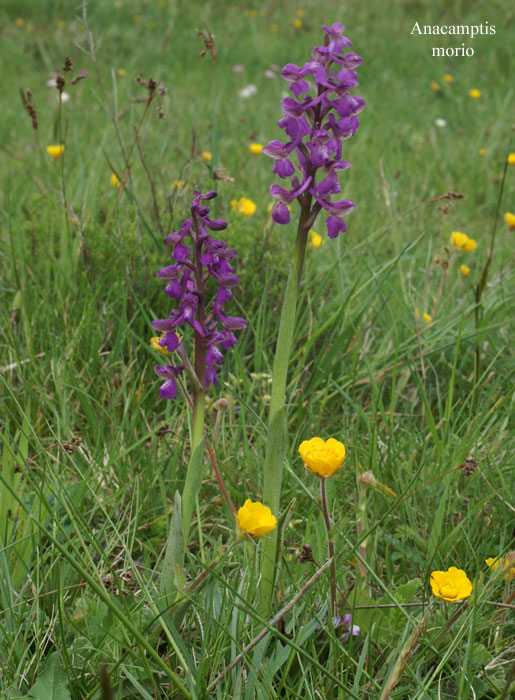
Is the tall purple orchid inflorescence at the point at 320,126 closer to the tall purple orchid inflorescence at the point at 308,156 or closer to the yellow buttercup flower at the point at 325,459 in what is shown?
A: the tall purple orchid inflorescence at the point at 308,156

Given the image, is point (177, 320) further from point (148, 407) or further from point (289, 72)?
point (148, 407)

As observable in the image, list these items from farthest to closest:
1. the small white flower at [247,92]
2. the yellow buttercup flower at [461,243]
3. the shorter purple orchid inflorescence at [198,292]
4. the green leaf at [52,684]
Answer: the small white flower at [247,92]
the yellow buttercup flower at [461,243]
the shorter purple orchid inflorescence at [198,292]
the green leaf at [52,684]

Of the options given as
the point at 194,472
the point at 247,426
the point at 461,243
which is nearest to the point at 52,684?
the point at 194,472

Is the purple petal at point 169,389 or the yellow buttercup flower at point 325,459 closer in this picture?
the yellow buttercup flower at point 325,459

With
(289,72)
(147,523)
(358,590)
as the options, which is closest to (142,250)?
(147,523)

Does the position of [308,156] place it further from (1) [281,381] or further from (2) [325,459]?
(2) [325,459]

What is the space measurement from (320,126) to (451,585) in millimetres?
874

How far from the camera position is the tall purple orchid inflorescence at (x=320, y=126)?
1.14m

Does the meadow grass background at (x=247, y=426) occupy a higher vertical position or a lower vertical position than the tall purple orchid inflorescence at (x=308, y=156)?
lower

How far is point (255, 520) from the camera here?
1.15 meters

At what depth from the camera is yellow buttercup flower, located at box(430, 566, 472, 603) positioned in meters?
1.17

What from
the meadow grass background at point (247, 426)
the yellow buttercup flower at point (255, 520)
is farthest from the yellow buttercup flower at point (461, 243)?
the yellow buttercup flower at point (255, 520)

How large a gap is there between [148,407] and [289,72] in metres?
1.20

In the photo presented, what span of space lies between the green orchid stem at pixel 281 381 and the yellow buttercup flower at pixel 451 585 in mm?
300
